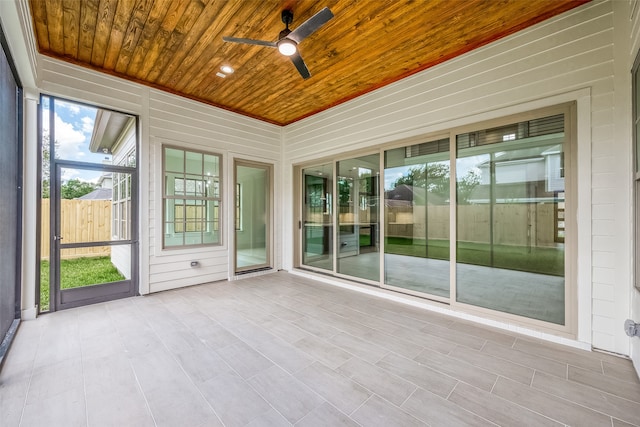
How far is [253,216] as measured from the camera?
5.91 metres

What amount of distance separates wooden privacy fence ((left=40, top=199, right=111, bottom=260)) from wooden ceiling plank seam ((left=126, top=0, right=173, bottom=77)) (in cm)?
203

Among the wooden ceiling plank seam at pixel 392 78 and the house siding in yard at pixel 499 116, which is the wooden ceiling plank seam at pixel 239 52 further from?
the wooden ceiling plank seam at pixel 392 78

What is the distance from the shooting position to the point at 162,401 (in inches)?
73.4

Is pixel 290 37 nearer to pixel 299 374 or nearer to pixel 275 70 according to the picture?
pixel 275 70

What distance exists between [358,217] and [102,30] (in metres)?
4.23

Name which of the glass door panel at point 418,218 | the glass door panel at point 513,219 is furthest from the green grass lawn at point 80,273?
the glass door panel at point 513,219

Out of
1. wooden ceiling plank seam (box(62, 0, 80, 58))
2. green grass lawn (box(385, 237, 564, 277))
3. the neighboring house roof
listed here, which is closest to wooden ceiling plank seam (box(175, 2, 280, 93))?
wooden ceiling plank seam (box(62, 0, 80, 58))

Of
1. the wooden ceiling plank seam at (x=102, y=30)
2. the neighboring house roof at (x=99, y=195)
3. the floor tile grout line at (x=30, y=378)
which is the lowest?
the floor tile grout line at (x=30, y=378)

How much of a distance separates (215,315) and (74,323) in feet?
5.27

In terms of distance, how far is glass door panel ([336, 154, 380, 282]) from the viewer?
14.6ft

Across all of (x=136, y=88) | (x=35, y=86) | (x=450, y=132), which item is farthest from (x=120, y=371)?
(x=450, y=132)

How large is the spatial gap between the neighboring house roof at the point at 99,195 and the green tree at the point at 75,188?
1.6 inches

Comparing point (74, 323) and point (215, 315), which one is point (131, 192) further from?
point (215, 315)

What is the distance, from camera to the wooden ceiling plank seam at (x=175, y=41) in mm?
2713
